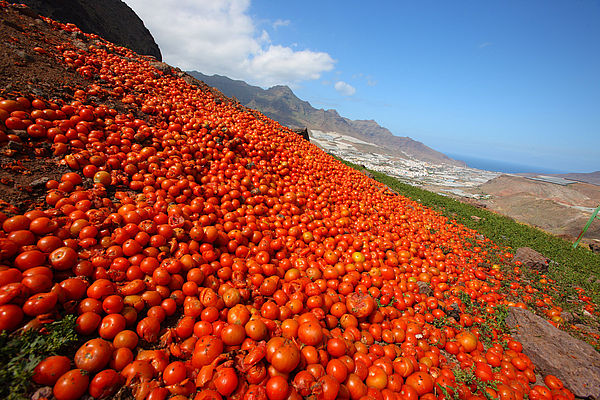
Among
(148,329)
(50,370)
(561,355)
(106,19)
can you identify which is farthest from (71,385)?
(106,19)

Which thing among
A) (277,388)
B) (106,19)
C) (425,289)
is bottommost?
(425,289)

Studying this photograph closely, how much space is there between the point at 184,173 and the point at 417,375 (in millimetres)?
6796

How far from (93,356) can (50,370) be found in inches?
12.5

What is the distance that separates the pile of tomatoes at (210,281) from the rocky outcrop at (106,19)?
13346 mm

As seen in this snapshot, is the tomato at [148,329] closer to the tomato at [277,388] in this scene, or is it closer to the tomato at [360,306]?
the tomato at [277,388]

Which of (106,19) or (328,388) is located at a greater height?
(106,19)

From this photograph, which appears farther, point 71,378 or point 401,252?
point 401,252

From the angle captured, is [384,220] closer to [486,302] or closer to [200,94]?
[486,302]

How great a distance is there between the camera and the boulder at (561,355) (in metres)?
4.29

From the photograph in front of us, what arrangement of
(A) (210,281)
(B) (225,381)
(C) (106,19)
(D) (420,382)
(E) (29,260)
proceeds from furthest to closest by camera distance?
(C) (106,19) → (A) (210,281) → (D) (420,382) → (E) (29,260) → (B) (225,381)

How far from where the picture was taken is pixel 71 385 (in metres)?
2.14

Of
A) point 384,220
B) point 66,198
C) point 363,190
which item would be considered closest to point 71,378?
point 66,198

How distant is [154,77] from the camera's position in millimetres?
10688

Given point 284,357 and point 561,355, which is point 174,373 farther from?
point 561,355
